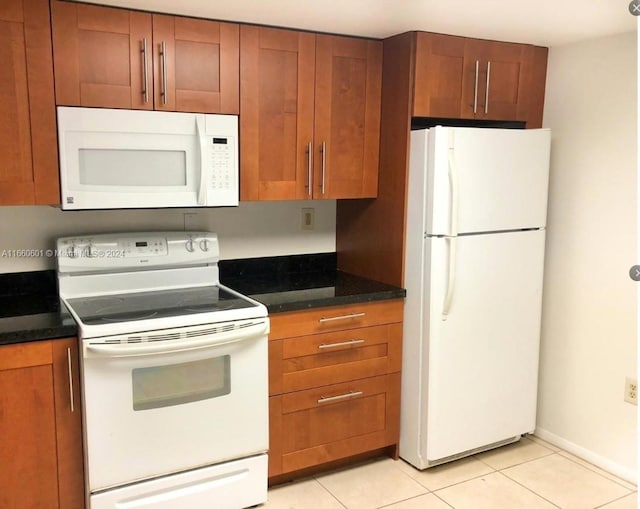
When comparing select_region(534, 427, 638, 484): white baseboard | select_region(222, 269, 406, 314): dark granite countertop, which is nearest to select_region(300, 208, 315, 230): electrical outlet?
select_region(222, 269, 406, 314): dark granite countertop

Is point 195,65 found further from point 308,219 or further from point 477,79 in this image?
point 477,79

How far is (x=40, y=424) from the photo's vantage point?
6.90ft

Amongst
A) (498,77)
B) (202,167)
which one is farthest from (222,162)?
(498,77)

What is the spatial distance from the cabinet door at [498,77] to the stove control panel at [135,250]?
1372 mm

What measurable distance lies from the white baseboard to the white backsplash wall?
1451 mm

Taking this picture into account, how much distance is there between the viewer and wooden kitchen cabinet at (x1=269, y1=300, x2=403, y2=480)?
2.53 metres

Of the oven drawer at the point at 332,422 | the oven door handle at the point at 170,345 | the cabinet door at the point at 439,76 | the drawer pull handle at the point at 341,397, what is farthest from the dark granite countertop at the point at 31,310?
the cabinet door at the point at 439,76

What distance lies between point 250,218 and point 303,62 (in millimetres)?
797

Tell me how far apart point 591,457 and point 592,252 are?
0.97 meters

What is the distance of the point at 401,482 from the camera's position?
271 centimetres

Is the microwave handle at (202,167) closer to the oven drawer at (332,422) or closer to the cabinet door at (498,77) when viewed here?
the oven drawer at (332,422)

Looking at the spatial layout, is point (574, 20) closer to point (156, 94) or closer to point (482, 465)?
→ point (156, 94)

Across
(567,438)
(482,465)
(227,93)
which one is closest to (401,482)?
(482,465)

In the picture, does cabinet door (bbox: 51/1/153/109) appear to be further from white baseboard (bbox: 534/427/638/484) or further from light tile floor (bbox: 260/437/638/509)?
white baseboard (bbox: 534/427/638/484)
